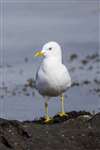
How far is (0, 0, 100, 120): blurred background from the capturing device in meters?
12.9

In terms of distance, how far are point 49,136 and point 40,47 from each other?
8.17 meters

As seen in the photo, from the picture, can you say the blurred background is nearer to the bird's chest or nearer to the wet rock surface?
the bird's chest

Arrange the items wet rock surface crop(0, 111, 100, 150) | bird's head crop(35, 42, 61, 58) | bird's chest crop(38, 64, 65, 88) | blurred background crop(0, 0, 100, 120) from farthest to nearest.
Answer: blurred background crop(0, 0, 100, 120) < bird's head crop(35, 42, 61, 58) < bird's chest crop(38, 64, 65, 88) < wet rock surface crop(0, 111, 100, 150)

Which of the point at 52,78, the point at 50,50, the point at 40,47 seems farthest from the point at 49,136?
the point at 40,47

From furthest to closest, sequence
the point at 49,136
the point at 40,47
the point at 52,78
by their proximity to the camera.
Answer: the point at 40,47 → the point at 52,78 → the point at 49,136

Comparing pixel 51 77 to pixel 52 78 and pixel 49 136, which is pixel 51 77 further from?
pixel 49 136

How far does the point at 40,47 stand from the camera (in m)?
16.9

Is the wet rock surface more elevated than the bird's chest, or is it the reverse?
the bird's chest

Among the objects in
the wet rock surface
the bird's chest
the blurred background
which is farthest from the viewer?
the blurred background

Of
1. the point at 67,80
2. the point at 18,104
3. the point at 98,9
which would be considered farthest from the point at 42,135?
the point at 98,9

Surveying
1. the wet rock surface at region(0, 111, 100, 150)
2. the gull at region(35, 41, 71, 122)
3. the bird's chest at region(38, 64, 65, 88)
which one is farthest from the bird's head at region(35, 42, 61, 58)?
the wet rock surface at region(0, 111, 100, 150)

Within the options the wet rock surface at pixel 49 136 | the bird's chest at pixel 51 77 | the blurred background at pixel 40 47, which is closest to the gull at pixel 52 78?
the bird's chest at pixel 51 77

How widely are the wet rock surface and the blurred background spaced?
2451mm

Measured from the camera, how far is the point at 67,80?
10836 millimetres
